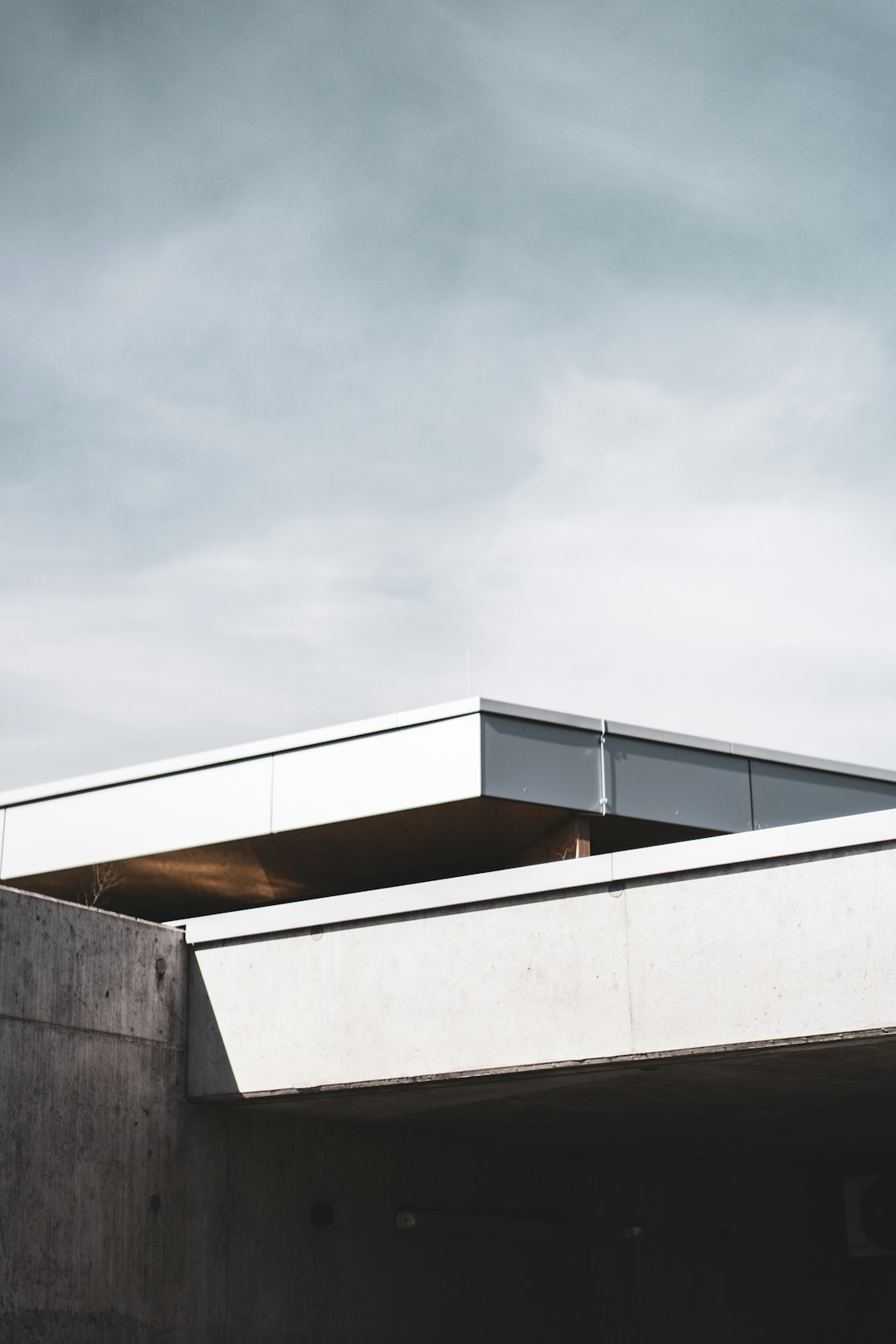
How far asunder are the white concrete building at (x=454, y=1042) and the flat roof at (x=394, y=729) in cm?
4

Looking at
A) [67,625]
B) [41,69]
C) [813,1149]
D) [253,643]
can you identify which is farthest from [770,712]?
[41,69]

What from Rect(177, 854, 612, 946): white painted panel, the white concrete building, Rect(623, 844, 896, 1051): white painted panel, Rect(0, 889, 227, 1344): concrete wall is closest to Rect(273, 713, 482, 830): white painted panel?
the white concrete building

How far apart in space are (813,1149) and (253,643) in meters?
8.98

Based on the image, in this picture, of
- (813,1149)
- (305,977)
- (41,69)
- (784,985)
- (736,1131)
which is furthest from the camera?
(813,1149)

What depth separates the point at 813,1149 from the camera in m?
14.7

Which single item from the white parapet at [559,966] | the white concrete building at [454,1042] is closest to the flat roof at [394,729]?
the white concrete building at [454,1042]

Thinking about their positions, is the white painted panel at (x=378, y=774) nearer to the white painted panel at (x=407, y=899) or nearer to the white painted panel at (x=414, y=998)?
the white painted panel at (x=407, y=899)

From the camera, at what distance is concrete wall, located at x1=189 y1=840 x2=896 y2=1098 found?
27.2 ft

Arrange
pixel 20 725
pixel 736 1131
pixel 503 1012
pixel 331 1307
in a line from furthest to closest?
pixel 20 725 → pixel 736 1131 → pixel 331 1307 → pixel 503 1012

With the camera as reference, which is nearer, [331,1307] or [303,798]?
[331,1307]

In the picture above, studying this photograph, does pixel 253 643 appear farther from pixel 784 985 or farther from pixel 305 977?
pixel 784 985

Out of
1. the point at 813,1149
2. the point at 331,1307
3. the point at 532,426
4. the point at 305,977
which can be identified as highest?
the point at 532,426

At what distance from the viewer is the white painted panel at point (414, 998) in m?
9.09

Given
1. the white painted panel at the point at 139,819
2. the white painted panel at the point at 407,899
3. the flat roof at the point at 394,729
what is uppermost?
the flat roof at the point at 394,729
